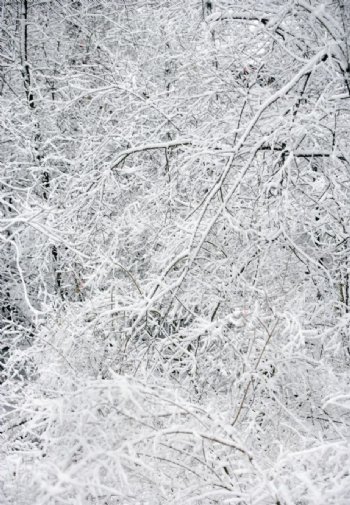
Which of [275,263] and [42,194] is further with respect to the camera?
[42,194]

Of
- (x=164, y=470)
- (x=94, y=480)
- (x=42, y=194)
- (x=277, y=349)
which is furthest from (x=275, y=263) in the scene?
(x=42, y=194)

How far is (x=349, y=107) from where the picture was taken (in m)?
3.79

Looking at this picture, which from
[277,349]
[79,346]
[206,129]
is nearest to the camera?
[277,349]

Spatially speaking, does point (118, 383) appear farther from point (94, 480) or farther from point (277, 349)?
point (277, 349)

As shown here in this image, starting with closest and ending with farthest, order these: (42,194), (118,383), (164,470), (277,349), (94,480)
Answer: (94,480)
(118,383)
(164,470)
(277,349)
(42,194)

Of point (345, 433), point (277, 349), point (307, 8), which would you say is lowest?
point (345, 433)

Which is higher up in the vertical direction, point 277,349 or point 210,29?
point 210,29

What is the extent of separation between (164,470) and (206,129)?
3160mm

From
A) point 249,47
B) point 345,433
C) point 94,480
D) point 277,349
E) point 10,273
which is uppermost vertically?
point 249,47

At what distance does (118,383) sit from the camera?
2.36 m

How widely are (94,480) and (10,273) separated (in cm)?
598

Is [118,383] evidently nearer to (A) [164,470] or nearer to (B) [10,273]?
(A) [164,470]

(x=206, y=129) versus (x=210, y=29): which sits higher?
(x=210, y=29)

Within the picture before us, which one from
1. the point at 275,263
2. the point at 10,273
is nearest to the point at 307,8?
the point at 275,263
